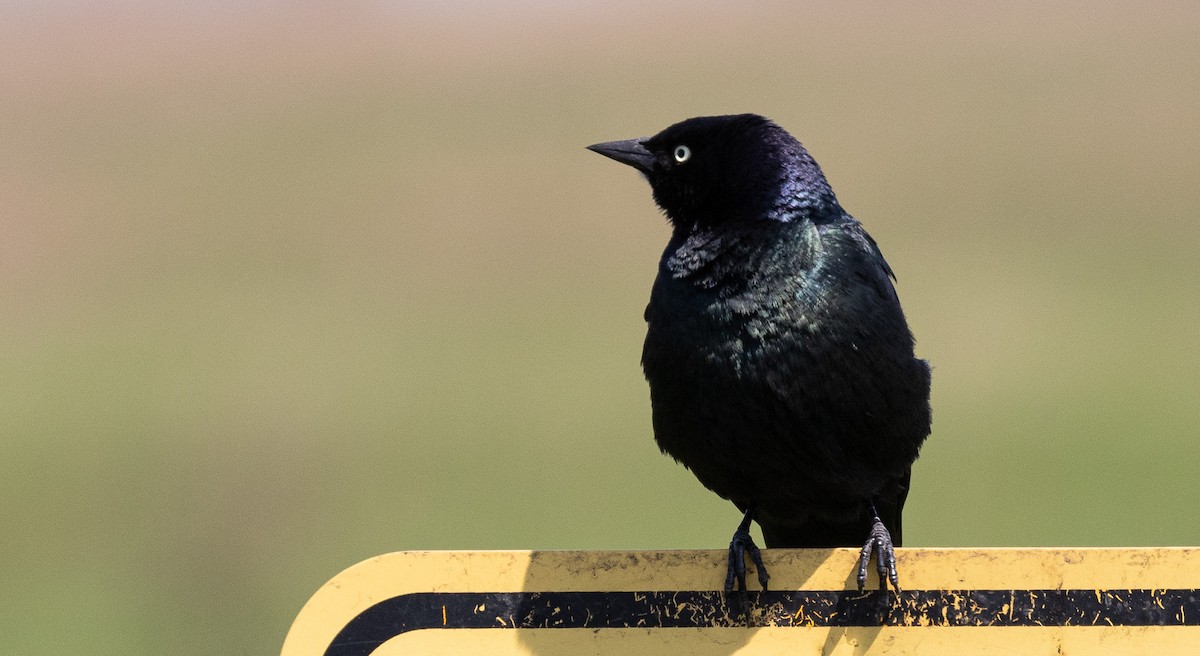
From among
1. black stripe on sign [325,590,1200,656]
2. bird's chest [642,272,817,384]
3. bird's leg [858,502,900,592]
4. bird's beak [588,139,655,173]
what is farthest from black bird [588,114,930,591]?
black stripe on sign [325,590,1200,656]

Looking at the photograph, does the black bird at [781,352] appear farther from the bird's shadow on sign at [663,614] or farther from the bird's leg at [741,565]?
the bird's shadow on sign at [663,614]

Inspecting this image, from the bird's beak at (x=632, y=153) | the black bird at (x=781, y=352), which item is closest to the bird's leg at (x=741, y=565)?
the black bird at (x=781, y=352)

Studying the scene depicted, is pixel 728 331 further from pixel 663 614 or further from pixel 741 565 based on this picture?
pixel 663 614

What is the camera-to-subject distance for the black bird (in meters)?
4.89

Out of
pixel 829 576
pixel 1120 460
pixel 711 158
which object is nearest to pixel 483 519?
pixel 1120 460

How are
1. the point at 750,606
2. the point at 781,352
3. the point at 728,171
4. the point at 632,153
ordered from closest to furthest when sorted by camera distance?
the point at 750,606, the point at 781,352, the point at 728,171, the point at 632,153

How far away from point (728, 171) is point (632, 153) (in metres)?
0.42

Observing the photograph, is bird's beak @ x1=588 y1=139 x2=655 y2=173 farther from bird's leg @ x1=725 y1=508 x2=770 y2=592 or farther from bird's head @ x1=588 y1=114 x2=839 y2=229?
bird's leg @ x1=725 y1=508 x2=770 y2=592

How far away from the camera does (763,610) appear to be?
12.5 ft

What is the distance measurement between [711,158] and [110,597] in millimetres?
12950

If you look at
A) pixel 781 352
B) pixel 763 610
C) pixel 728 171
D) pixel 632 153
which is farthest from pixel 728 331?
pixel 763 610

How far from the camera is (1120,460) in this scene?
25016mm

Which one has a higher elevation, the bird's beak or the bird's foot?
the bird's beak

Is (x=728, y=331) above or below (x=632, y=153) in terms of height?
below
